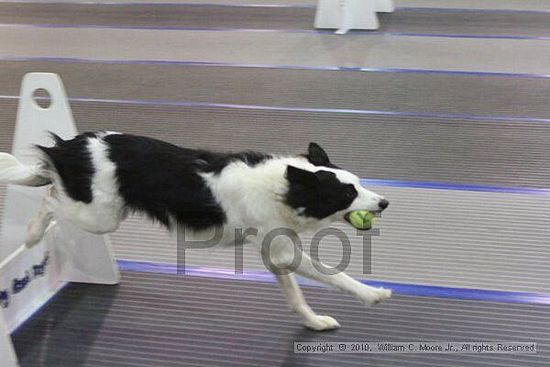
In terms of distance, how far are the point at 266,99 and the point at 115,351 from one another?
211 centimetres

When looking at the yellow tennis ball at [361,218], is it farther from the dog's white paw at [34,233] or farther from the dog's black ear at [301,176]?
the dog's white paw at [34,233]

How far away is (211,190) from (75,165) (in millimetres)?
374

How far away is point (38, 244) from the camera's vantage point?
2012 mm

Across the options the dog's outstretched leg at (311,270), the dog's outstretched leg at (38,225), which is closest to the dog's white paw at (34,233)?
the dog's outstretched leg at (38,225)

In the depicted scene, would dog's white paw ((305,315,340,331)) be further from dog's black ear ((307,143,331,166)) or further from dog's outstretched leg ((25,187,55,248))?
dog's outstretched leg ((25,187,55,248))

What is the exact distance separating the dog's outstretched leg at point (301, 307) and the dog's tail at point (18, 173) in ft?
2.33

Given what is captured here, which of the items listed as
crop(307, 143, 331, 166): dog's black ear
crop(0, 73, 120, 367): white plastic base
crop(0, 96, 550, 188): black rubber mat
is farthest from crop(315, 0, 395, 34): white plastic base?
crop(307, 143, 331, 166): dog's black ear

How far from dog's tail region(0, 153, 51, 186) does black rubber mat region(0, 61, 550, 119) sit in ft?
6.27

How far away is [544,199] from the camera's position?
8.41 feet

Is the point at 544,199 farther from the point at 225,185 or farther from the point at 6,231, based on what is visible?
the point at 6,231

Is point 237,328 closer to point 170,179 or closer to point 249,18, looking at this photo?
point 170,179

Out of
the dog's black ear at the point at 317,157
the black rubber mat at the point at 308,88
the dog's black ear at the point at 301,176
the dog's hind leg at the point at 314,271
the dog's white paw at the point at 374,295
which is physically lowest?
the dog's white paw at the point at 374,295

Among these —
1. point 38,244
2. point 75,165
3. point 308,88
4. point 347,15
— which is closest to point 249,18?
point 347,15

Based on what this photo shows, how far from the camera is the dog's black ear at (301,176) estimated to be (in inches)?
63.1
